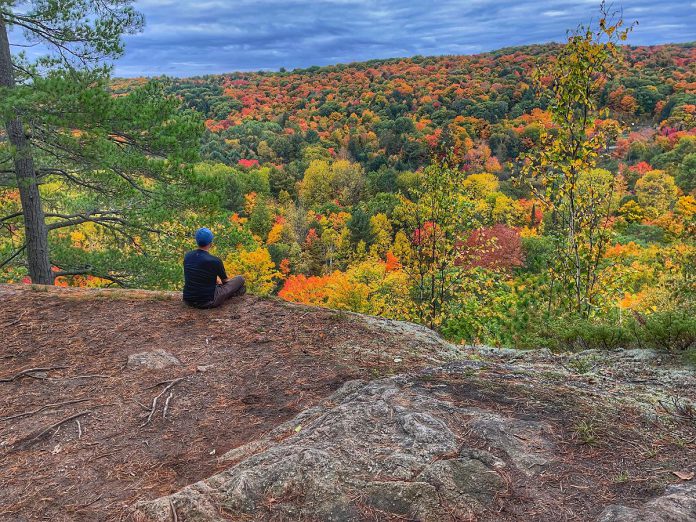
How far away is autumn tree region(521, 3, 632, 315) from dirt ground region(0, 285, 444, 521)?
12.3 feet

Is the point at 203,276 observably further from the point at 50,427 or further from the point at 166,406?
the point at 50,427

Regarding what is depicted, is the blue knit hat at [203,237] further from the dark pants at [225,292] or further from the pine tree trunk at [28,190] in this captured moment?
the pine tree trunk at [28,190]

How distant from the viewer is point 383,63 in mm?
169125

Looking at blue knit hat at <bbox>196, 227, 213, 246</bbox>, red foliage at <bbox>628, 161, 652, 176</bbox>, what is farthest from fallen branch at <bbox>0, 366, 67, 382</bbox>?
red foliage at <bbox>628, 161, 652, 176</bbox>

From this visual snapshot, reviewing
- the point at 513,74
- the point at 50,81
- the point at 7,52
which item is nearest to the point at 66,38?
the point at 7,52

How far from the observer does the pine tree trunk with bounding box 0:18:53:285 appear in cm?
887

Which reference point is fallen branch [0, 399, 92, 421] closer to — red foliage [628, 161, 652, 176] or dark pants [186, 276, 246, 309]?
dark pants [186, 276, 246, 309]

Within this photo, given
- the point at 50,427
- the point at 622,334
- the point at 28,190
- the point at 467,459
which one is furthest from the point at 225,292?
the point at 28,190

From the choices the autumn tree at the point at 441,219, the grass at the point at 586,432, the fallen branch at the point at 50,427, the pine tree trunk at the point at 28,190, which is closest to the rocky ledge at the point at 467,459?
the grass at the point at 586,432

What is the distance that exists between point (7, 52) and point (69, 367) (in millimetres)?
7245

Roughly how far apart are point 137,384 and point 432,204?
727 centimetres

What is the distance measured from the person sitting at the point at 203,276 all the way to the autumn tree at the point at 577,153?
15.8 feet

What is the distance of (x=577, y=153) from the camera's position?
7168mm

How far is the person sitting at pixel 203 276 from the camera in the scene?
649 centimetres
